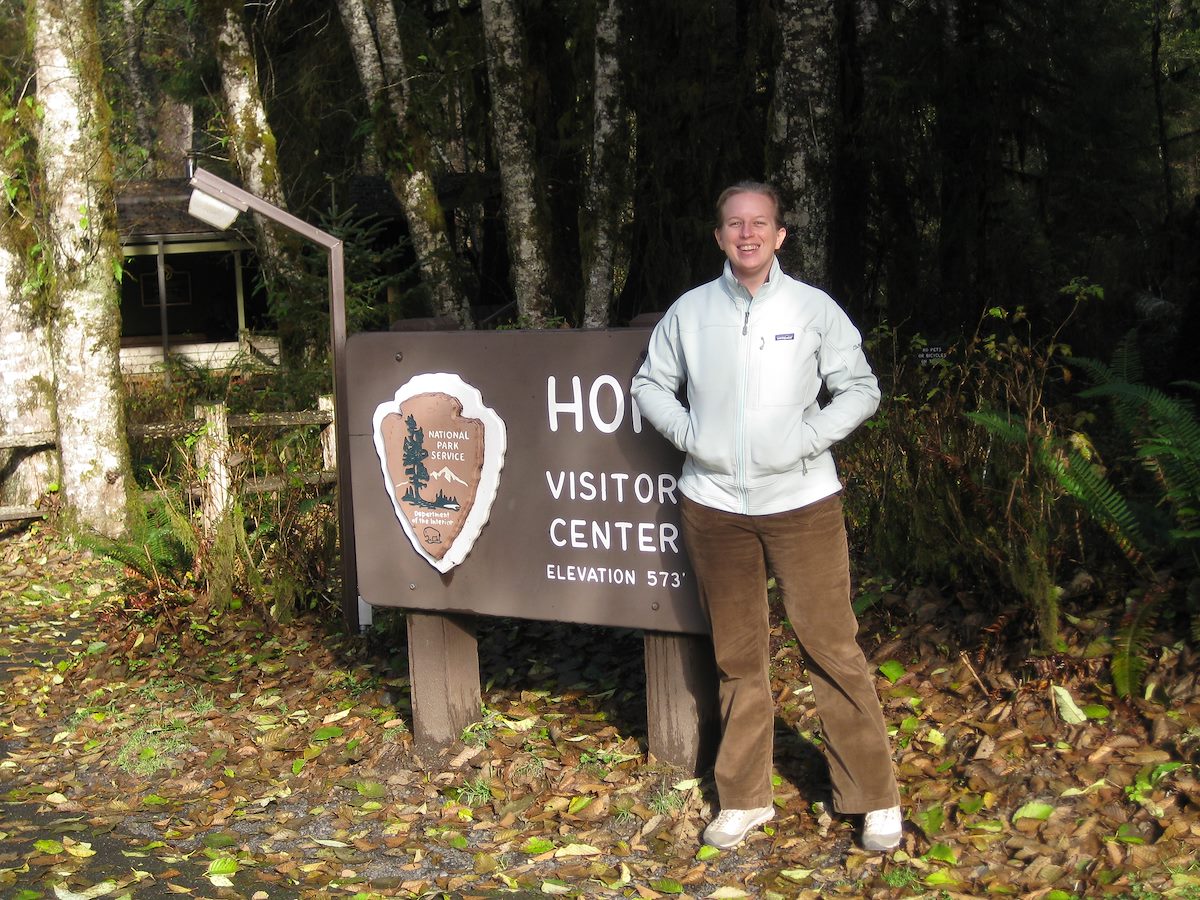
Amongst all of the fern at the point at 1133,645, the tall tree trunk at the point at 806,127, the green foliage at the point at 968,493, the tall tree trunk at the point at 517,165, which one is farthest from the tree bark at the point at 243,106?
the fern at the point at 1133,645

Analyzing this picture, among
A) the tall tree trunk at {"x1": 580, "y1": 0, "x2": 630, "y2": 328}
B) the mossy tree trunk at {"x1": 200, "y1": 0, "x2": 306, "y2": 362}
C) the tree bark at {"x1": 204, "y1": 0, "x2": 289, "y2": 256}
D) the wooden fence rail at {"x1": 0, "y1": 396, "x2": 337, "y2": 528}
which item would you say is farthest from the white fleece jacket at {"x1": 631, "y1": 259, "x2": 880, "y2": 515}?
the tree bark at {"x1": 204, "y1": 0, "x2": 289, "y2": 256}

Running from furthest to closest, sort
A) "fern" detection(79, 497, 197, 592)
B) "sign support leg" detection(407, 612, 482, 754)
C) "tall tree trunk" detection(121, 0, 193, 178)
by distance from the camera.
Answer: "tall tree trunk" detection(121, 0, 193, 178) < "fern" detection(79, 497, 197, 592) < "sign support leg" detection(407, 612, 482, 754)

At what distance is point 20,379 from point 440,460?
7720mm

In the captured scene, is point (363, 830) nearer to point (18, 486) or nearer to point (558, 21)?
point (18, 486)

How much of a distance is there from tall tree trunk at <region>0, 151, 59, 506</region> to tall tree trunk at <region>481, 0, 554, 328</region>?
4650 millimetres

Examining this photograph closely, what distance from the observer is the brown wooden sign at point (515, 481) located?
4.61m

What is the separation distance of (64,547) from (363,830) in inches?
264

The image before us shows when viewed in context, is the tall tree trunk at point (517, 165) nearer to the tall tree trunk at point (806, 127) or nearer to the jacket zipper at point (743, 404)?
the tall tree trunk at point (806, 127)

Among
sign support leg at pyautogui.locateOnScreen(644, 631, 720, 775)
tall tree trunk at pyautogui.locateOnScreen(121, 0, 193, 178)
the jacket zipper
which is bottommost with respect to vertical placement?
sign support leg at pyautogui.locateOnScreen(644, 631, 720, 775)

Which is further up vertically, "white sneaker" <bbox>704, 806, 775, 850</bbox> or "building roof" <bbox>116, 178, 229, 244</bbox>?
"building roof" <bbox>116, 178, 229, 244</bbox>

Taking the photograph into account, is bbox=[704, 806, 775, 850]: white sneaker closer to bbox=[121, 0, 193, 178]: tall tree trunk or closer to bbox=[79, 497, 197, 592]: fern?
bbox=[79, 497, 197, 592]: fern

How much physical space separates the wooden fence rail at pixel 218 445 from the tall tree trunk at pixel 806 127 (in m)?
3.78

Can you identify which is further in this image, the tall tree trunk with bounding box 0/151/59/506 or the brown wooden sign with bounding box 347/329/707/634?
the tall tree trunk with bounding box 0/151/59/506

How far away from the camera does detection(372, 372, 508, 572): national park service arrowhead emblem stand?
4.93 m
